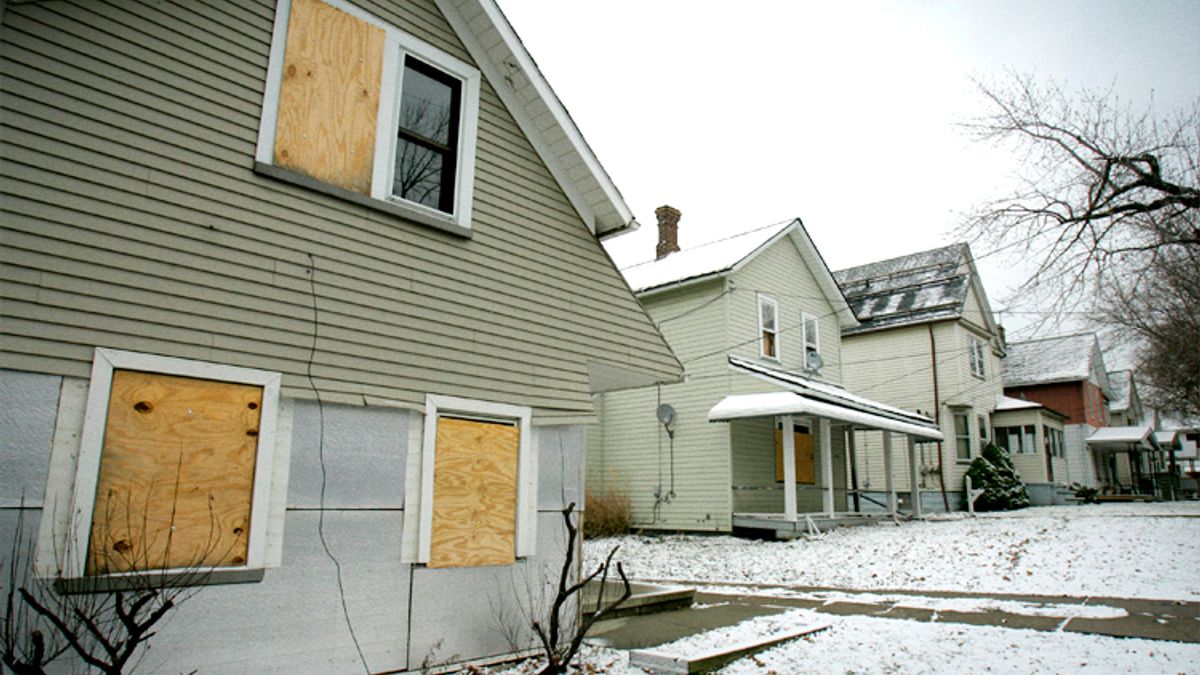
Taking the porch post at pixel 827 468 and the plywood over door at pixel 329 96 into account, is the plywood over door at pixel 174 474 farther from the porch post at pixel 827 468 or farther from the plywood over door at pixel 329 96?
the porch post at pixel 827 468

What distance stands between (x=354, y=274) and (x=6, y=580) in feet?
9.36

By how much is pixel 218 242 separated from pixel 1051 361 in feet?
127

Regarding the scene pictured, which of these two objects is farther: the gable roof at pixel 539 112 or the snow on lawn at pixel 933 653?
the gable roof at pixel 539 112

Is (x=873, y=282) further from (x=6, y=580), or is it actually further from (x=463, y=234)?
(x=6, y=580)

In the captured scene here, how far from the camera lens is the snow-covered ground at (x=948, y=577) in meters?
5.86

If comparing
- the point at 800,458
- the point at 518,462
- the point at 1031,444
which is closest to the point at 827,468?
the point at 800,458

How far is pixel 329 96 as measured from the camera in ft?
19.3

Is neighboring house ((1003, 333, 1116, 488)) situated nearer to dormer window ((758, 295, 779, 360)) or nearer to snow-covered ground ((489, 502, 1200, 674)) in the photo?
snow-covered ground ((489, 502, 1200, 674))

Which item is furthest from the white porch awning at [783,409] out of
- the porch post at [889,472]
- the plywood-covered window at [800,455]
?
the plywood-covered window at [800,455]

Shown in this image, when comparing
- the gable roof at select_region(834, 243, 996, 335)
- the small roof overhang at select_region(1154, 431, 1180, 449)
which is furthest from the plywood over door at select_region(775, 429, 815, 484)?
the small roof overhang at select_region(1154, 431, 1180, 449)

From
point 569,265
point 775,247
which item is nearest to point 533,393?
point 569,265

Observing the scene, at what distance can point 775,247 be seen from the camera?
19188 millimetres

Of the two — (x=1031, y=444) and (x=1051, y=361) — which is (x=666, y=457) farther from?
(x=1051, y=361)

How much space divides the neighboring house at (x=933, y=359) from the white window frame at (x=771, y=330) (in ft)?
22.2
